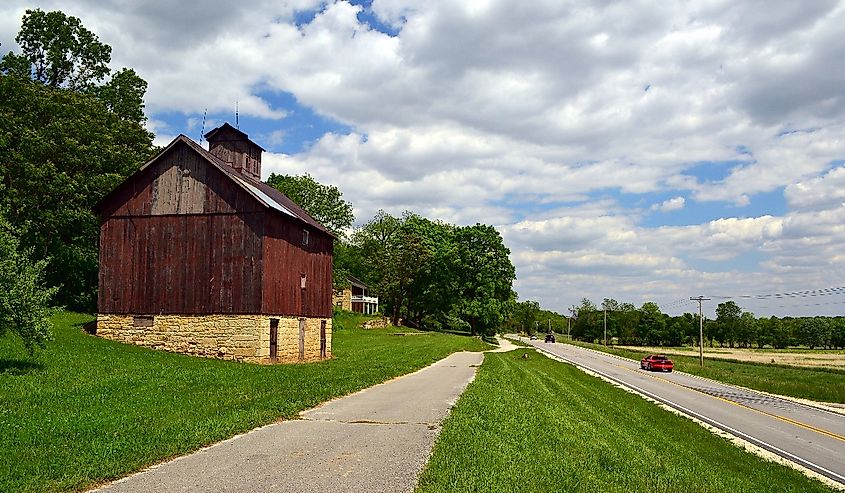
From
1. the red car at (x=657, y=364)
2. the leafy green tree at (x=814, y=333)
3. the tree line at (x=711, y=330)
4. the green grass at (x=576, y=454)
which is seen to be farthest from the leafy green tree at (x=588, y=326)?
the green grass at (x=576, y=454)

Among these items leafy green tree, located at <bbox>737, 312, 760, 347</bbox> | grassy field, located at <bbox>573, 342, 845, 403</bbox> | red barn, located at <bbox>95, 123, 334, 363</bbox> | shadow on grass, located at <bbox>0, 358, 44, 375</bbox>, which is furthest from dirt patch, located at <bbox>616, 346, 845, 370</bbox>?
shadow on grass, located at <bbox>0, 358, 44, 375</bbox>

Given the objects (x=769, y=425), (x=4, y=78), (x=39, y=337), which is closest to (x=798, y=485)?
(x=769, y=425)

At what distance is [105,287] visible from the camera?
30.4 metres

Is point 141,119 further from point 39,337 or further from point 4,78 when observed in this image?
point 39,337

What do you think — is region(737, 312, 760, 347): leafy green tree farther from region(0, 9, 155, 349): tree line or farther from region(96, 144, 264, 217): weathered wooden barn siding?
region(96, 144, 264, 217): weathered wooden barn siding

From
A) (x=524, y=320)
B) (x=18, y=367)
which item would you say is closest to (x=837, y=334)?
(x=524, y=320)

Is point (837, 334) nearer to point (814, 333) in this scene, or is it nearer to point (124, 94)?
point (814, 333)

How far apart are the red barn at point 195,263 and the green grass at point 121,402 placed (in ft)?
4.34

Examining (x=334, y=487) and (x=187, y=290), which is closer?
(x=334, y=487)

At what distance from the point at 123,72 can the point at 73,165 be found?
13.1 metres

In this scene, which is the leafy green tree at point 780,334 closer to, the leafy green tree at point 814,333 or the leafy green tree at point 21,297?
the leafy green tree at point 814,333

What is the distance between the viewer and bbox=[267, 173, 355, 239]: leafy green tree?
206 ft

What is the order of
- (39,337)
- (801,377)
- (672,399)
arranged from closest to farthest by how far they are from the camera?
1. (39,337)
2. (672,399)
3. (801,377)

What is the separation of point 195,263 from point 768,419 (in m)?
23.2
